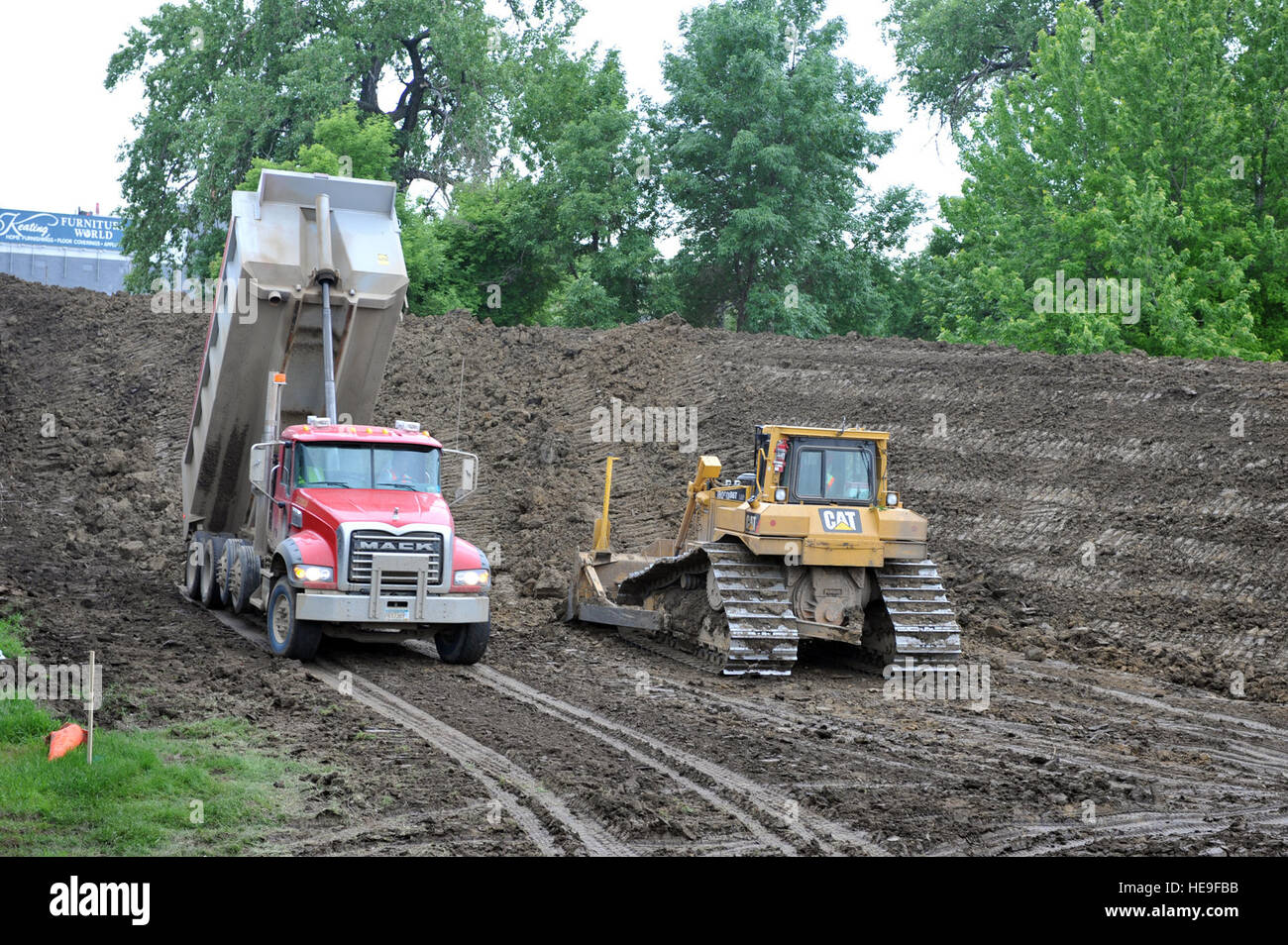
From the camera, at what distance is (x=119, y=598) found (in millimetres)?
16344

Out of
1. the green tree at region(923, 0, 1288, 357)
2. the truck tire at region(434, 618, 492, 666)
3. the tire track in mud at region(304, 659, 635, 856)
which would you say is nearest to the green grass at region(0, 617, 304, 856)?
the tire track in mud at region(304, 659, 635, 856)

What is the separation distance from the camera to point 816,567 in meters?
14.1

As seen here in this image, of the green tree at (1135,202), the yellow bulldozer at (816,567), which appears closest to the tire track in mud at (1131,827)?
the yellow bulldozer at (816,567)

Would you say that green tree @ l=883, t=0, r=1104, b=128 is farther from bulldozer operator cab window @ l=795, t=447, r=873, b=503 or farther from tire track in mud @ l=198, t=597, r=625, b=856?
tire track in mud @ l=198, t=597, r=625, b=856

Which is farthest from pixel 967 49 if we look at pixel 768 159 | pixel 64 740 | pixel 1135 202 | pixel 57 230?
pixel 57 230

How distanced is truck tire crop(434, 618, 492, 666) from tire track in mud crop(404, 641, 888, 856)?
61 centimetres

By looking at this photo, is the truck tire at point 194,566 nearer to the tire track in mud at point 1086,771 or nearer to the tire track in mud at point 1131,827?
the tire track in mud at point 1086,771

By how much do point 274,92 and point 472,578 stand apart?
27158 mm

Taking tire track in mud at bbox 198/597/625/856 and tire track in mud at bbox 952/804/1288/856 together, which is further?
tire track in mud at bbox 952/804/1288/856

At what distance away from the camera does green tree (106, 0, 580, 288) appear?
117 feet

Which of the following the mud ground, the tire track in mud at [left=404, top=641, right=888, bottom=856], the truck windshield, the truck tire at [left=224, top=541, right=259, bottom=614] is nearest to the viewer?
the tire track in mud at [left=404, top=641, right=888, bottom=856]

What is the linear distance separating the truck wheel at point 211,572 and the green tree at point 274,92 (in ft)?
70.8

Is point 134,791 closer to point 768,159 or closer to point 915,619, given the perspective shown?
point 915,619
